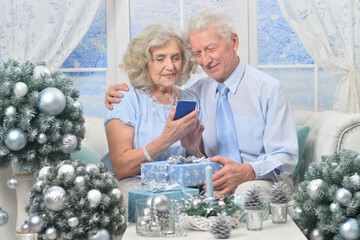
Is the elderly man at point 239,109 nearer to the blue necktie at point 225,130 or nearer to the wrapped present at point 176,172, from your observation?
the blue necktie at point 225,130

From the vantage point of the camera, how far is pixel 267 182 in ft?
7.45

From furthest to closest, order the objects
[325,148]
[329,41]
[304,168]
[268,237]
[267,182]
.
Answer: [329,41] → [304,168] → [325,148] → [267,182] → [268,237]

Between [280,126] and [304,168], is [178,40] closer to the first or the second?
[280,126]

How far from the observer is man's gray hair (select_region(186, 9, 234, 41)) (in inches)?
96.4

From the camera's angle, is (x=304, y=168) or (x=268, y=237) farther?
(x=304, y=168)

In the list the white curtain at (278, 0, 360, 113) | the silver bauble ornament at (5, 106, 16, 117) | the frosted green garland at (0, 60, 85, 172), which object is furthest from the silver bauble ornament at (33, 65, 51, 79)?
the white curtain at (278, 0, 360, 113)

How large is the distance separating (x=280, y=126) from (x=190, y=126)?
0.42m

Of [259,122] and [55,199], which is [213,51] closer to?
[259,122]

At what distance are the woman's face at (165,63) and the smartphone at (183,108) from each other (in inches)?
8.7

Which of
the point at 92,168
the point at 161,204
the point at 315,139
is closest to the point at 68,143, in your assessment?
the point at 92,168

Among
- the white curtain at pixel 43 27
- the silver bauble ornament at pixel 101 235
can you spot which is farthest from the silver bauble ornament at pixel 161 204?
the white curtain at pixel 43 27

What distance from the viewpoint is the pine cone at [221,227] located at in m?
1.56

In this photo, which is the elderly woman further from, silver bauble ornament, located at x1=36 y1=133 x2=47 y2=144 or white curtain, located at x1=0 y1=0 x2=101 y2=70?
white curtain, located at x1=0 y1=0 x2=101 y2=70

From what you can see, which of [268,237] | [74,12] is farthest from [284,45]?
[268,237]
